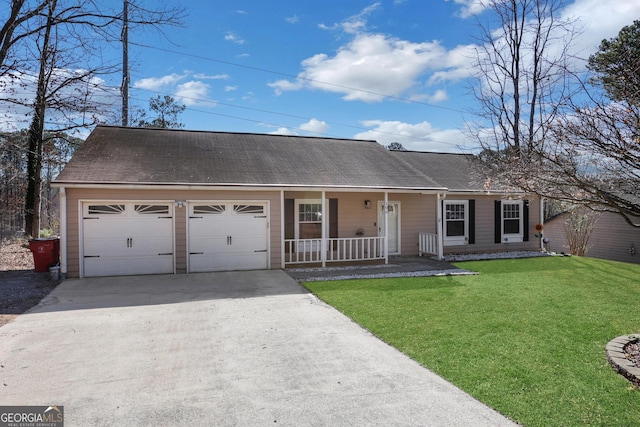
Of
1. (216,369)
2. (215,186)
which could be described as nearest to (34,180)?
(215,186)

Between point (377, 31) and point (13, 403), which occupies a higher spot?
point (377, 31)

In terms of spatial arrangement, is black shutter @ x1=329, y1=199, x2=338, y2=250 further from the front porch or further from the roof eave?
the roof eave

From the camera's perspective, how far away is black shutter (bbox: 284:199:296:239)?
38.1ft

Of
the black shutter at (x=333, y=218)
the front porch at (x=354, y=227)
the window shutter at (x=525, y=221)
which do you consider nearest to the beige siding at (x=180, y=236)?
the front porch at (x=354, y=227)

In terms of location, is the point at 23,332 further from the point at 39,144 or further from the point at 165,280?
the point at 39,144

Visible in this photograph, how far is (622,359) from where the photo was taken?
4.11 m

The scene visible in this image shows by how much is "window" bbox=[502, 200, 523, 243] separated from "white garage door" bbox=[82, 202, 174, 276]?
12.1 meters

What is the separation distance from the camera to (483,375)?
3885mm

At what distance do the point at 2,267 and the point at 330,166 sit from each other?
10178mm

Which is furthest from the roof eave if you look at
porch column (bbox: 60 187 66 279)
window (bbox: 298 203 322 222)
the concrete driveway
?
the concrete driveway

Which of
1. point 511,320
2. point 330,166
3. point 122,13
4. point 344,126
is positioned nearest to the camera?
point 511,320

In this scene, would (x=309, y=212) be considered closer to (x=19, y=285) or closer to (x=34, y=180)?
(x=19, y=285)

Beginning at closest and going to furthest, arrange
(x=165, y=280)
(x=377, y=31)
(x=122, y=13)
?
1. (x=122, y=13)
2. (x=165, y=280)
3. (x=377, y=31)

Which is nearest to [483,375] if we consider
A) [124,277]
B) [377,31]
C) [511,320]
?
[511,320]
